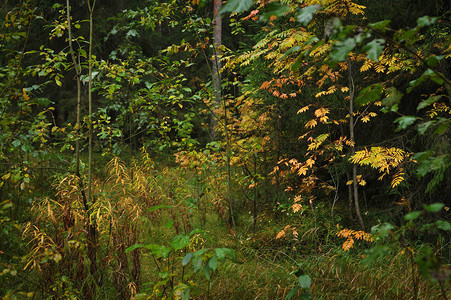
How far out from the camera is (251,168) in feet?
19.2

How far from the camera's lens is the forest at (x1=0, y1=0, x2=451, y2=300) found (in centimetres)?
160

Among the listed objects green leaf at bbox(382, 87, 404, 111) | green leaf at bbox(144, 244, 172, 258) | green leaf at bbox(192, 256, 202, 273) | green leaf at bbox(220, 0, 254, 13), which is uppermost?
green leaf at bbox(220, 0, 254, 13)

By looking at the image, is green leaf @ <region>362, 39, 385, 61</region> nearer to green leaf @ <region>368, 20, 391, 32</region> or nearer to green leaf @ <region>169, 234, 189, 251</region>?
green leaf @ <region>368, 20, 391, 32</region>

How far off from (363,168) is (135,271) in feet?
11.8

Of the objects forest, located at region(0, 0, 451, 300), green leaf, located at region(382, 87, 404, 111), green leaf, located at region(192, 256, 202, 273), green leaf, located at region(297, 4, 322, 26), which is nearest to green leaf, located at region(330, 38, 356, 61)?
forest, located at region(0, 0, 451, 300)

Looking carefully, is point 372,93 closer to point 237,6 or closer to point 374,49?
point 374,49

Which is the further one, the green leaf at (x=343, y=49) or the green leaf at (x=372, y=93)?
the green leaf at (x=372, y=93)

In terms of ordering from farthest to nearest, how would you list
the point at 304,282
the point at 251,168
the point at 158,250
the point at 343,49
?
1. the point at 251,168
2. the point at 304,282
3. the point at 158,250
4. the point at 343,49

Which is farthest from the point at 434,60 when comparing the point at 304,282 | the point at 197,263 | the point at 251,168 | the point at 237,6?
the point at 251,168

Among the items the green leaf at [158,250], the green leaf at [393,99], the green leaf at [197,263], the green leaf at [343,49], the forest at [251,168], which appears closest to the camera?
the green leaf at [343,49]

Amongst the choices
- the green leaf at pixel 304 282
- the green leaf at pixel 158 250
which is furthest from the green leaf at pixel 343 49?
the green leaf at pixel 304 282

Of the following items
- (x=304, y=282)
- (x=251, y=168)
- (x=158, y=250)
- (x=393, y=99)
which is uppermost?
(x=393, y=99)

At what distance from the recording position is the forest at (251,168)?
1.60 m

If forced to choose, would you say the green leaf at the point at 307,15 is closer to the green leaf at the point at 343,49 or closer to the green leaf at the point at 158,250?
the green leaf at the point at 343,49
